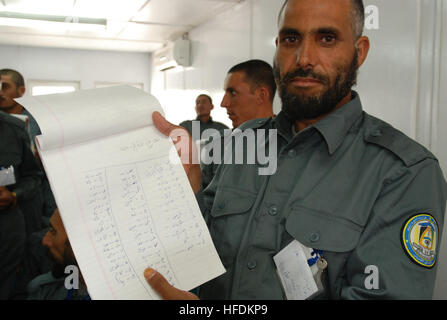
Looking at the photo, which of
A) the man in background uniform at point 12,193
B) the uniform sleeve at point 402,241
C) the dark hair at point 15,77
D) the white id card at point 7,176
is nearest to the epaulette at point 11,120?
the man in background uniform at point 12,193

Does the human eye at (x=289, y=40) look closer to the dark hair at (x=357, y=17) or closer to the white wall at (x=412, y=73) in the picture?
the dark hair at (x=357, y=17)

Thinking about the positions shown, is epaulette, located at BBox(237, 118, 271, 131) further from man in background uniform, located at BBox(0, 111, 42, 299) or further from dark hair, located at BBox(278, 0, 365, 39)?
man in background uniform, located at BBox(0, 111, 42, 299)

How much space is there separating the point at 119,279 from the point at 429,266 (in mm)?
639

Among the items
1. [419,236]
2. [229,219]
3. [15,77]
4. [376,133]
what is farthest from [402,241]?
[15,77]

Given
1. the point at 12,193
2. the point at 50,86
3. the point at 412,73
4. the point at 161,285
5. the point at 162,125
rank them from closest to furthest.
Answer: the point at 161,285 < the point at 162,125 < the point at 412,73 < the point at 12,193 < the point at 50,86

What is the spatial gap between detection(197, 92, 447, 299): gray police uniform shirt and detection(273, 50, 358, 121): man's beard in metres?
0.04

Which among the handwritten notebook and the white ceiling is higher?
the white ceiling

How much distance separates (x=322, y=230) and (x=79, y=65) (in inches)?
305

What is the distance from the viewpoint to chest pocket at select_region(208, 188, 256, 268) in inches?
39.7

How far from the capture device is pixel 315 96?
1.04 metres

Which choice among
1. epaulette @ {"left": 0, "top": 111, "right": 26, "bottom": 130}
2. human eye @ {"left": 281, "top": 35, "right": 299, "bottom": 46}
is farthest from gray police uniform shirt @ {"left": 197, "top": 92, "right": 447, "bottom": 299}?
epaulette @ {"left": 0, "top": 111, "right": 26, "bottom": 130}

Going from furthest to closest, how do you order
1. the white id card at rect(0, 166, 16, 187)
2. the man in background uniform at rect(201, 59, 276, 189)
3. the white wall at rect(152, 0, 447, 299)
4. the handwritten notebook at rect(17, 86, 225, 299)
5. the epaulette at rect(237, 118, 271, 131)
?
the man in background uniform at rect(201, 59, 276, 189) < the white id card at rect(0, 166, 16, 187) < the white wall at rect(152, 0, 447, 299) < the epaulette at rect(237, 118, 271, 131) < the handwritten notebook at rect(17, 86, 225, 299)

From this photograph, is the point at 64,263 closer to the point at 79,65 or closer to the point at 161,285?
the point at 161,285

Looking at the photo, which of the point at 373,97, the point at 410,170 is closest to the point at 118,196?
the point at 410,170
